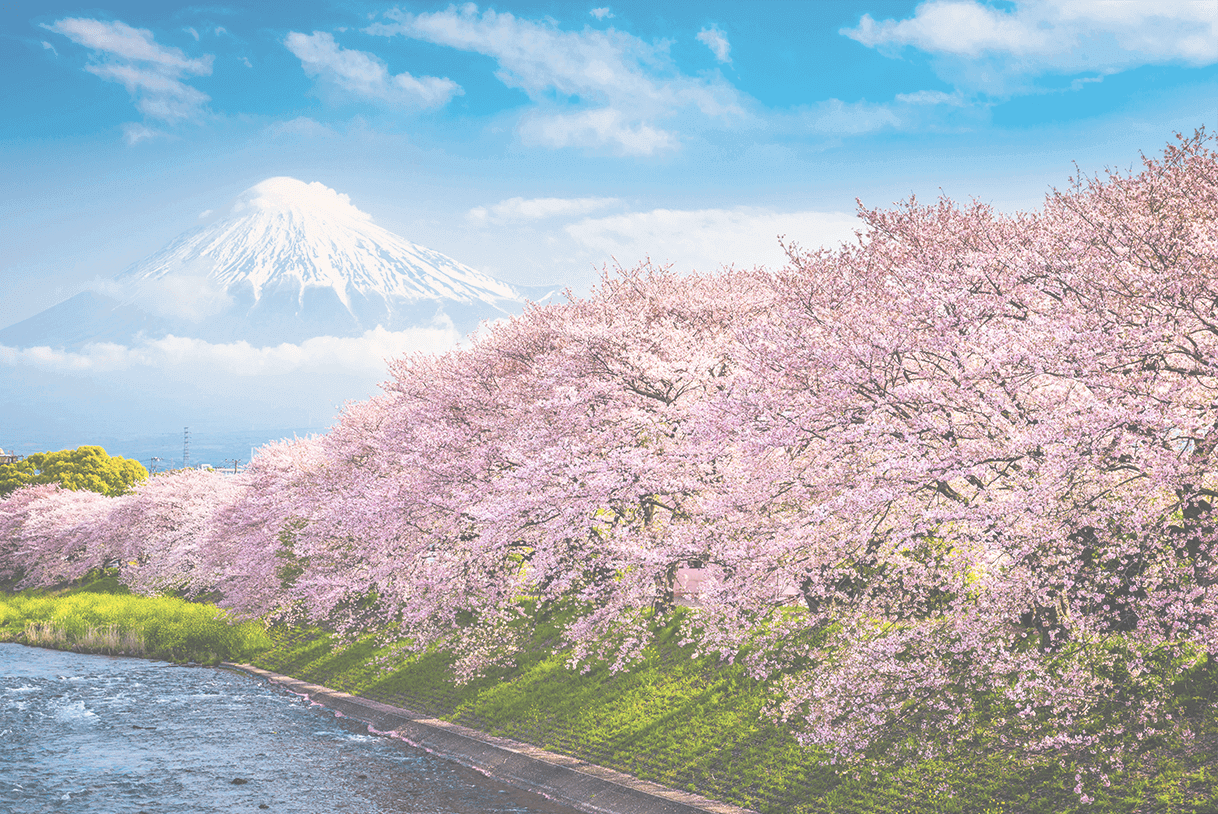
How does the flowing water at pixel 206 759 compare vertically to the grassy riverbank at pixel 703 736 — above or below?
below

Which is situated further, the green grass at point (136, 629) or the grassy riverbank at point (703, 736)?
the green grass at point (136, 629)

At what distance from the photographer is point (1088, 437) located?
1040 cm

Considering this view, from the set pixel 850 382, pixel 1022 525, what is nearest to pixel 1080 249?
pixel 850 382

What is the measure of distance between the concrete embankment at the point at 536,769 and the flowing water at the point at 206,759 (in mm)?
469

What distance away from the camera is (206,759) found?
21.3m

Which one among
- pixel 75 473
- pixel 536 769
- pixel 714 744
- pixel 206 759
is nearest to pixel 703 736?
pixel 714 744

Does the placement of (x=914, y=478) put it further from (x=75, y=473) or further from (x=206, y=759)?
(x=75, y=473)

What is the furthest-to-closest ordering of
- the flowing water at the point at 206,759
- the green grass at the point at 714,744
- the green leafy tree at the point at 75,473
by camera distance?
the green leafy tree at the point at 75,473, the flowing water at the point at 206,759, the green grass at the point at 714,744

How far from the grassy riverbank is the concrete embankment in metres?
0.33

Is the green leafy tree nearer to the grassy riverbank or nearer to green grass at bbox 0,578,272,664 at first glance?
green grass at bbox 0,578,272,664

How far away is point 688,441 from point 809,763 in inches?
251

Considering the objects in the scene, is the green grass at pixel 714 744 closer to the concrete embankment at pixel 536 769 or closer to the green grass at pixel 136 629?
the concrete embankment at pixel 536 769

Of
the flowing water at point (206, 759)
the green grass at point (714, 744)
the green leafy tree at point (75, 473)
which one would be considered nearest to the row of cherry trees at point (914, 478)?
the green grass at point (714, 744)

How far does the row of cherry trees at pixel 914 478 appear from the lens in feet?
36.5
